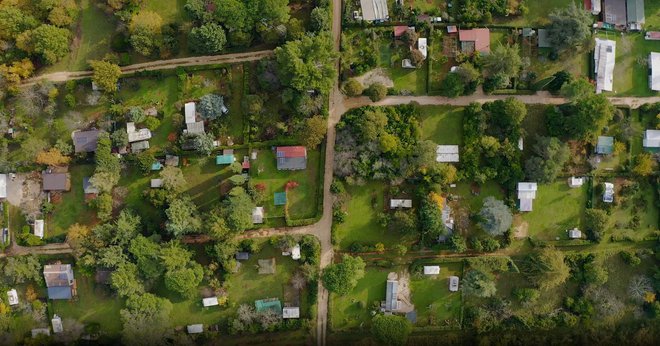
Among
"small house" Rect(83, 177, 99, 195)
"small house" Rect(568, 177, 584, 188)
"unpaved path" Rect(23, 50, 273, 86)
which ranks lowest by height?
"small house" Rect(568, 177, 584, 188)

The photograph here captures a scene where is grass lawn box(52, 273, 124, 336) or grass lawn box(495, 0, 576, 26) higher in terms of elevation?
grass lawn box(495, 0, 576, 26)

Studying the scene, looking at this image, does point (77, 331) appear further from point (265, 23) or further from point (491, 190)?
point (491, 190)

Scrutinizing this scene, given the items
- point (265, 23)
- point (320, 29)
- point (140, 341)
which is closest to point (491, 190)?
point (320, 29)

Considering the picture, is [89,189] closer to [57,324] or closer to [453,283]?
[57,324]

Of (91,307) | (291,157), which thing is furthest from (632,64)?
(91,307)

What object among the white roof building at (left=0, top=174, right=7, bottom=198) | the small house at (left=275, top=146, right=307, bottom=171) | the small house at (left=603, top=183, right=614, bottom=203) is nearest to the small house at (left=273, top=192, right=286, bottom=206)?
the small house at (left=275, top=146, right=307, bottom=171)

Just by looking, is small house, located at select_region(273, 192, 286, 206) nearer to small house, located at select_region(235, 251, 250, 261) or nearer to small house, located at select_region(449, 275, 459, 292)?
small house, located at select_region(235, 251, 250, 261)
